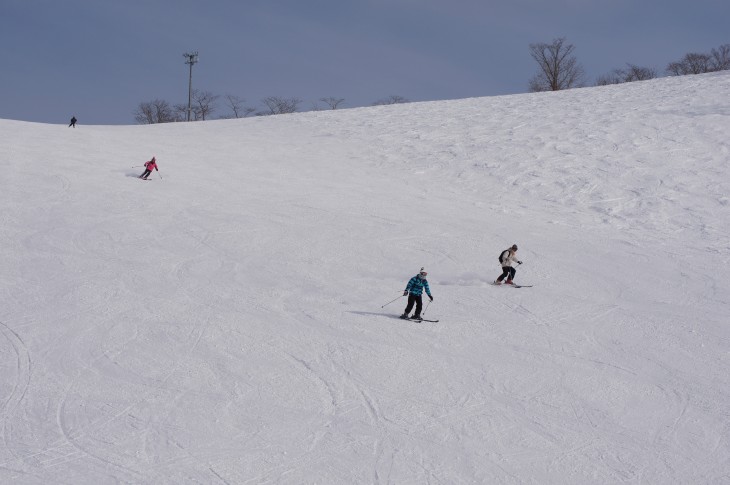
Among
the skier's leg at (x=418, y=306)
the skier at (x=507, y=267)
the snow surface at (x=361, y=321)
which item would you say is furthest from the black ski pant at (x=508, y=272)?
the skier's leg at (x=418, y=306)

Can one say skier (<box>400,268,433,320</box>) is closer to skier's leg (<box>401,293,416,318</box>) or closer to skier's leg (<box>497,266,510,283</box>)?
skier's leg (<box>401,293,416,318</box>)

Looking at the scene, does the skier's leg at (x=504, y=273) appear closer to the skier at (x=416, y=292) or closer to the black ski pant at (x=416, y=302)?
the skier at (x=416, y=292)

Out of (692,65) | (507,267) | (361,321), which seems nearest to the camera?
(361,321)

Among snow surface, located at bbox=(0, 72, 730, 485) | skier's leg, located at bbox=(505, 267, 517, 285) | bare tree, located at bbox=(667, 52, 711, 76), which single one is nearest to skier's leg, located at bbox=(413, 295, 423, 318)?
snow surface, located at bbox=(0, 72, 730, 485)

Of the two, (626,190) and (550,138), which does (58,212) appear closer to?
(626,190)

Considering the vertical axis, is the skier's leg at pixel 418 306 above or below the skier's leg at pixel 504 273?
below

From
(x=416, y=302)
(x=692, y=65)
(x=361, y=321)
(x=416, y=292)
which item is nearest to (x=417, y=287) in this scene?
(x=416, y=292)

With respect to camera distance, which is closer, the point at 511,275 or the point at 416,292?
the point at 416,292

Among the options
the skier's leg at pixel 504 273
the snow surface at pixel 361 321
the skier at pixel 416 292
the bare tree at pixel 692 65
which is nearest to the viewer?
the snow surface at pixel 361 321

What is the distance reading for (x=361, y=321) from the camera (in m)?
10.6

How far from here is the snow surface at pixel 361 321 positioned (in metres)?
6.86

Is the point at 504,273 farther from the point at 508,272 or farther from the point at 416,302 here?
the point at 416,302

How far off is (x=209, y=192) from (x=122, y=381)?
1170 cm

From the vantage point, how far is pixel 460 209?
1933 cm
